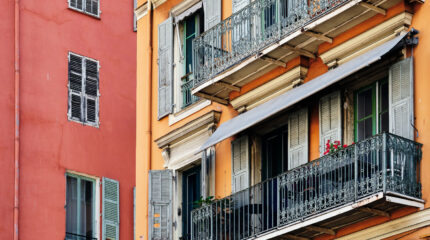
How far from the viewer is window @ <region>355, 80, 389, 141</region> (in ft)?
58.9

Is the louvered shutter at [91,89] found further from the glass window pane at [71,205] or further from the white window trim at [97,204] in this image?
the glass window pane at [71,205]

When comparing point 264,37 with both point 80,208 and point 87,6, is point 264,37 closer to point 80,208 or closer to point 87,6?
point 80,208

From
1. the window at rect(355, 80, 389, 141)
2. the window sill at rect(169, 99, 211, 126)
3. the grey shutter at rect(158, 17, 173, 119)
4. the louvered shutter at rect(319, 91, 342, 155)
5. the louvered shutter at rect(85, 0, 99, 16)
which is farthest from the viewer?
the louvered shutter at rect(85, 0, 99, 16)

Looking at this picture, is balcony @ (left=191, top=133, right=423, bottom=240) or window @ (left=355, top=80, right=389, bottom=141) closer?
balcony @ (left=191, top=133, right=423, bottom=240)

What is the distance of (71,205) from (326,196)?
10543 mm

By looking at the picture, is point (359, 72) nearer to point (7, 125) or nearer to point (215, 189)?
point (215, 189)

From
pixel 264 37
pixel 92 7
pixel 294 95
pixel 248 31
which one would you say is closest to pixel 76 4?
pixel 92 7

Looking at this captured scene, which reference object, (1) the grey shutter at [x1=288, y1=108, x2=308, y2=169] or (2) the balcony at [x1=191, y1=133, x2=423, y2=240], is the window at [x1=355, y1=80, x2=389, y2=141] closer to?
(2) the balcony at [x1=191, y1=133, x2=423, y2=240]

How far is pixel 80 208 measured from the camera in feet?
88.6

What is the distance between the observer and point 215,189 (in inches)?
832

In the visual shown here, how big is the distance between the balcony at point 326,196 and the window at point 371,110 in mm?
908

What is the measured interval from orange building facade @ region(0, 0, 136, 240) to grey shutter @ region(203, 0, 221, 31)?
6183 mm

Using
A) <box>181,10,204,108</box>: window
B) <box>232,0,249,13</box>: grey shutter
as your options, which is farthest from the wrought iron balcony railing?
<box>181,10,204,108</box>: window

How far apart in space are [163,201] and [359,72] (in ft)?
18.4
